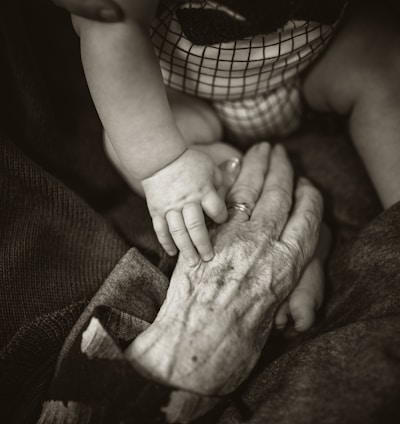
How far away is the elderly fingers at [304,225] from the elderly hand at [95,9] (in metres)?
0.40

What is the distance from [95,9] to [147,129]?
17 centimetres

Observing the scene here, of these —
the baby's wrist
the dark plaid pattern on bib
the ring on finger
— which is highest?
the dark plaid pattern on bib

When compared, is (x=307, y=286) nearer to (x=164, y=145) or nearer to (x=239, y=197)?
(x=239, y=197)

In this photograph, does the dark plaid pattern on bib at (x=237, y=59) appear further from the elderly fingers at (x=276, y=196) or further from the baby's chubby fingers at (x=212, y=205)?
the baby's chubby fingers at (x=212, y=205)

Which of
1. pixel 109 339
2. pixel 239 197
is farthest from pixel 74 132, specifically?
pixel 109 339

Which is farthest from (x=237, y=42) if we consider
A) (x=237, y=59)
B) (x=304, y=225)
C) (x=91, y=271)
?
(x=91, y=271)

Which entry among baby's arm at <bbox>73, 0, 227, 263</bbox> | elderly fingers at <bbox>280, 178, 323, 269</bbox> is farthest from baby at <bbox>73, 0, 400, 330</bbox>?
elderly fingers at <bbox>280, 178, 323, 269</bbox>

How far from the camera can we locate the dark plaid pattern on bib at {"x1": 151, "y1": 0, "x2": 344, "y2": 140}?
604 millimetres

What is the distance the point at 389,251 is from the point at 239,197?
243 mm

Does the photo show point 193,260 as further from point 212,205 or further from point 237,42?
point 237,42

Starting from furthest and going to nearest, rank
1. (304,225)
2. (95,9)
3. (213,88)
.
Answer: (213,88) < (304,225) < (95,9)

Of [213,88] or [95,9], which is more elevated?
[95,9]

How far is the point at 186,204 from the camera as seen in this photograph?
0.57 metres

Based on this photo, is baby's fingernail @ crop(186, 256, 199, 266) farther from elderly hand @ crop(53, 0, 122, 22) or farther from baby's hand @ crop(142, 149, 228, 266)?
elderly hand @ crop(53, 0, 122, 22)
